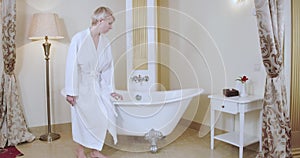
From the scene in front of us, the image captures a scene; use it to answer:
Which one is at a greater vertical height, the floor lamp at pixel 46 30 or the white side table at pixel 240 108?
the floor lamp at pixel 46 30

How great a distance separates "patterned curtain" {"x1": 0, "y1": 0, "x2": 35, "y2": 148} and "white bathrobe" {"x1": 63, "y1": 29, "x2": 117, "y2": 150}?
97cm

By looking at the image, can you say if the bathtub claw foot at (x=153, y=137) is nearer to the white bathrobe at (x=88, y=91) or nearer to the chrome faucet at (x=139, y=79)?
the white bathrobe at (x=88, y=91)

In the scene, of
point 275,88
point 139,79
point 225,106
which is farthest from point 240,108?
point 139,79

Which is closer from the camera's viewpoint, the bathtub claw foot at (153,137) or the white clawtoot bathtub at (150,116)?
the white clawtoot bathtub at (150,116)

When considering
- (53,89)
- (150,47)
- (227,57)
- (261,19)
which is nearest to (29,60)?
(53,89)

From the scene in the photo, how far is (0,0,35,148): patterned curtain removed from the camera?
11.5 feet

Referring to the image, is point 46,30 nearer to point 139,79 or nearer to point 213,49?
point 139,79

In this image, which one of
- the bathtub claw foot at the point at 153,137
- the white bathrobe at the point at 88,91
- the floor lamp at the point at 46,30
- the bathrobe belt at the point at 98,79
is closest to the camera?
the white bathrobe at the point at 88,91

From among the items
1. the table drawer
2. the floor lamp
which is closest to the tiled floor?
the floor lamp

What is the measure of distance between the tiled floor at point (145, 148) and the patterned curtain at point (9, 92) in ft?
0.56

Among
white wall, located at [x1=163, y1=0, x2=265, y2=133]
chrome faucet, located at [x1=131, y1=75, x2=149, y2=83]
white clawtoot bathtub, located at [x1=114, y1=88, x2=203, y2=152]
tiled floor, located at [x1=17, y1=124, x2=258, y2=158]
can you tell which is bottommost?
tiled floor, located at [x1=17, y1=124, x2=258, y2=158]

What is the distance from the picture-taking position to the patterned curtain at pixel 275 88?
8.96 feet

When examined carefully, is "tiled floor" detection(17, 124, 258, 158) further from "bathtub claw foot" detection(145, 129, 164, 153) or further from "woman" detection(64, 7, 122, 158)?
"woman" detection(64, 7, 122, 158)

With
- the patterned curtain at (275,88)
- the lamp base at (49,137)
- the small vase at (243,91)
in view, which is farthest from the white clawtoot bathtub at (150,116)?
the lamp base at (49,137)
